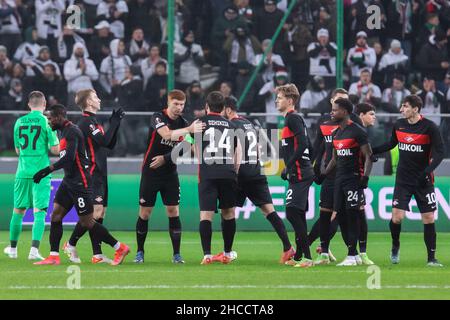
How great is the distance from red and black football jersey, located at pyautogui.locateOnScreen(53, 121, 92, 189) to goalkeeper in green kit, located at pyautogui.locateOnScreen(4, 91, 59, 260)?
124 cm

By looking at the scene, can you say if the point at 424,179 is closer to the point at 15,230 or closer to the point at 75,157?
the point at 75,157

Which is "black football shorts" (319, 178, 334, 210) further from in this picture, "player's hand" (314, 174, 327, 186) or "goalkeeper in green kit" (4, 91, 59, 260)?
"goalkeeper in green kit" (4, 91, 59, 260)

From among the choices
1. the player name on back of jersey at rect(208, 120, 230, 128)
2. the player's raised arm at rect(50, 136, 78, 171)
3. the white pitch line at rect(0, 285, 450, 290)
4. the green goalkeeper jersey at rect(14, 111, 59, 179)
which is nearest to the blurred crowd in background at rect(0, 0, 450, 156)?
the green goalkeeper jersey at rect(14, 111, 59, 179)

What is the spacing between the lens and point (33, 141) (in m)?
13.6

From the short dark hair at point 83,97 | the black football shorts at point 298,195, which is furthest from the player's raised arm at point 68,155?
the black football shorts at point 298,195

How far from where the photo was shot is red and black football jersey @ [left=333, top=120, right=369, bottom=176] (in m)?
12.1

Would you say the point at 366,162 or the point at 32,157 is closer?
the point at 366,162

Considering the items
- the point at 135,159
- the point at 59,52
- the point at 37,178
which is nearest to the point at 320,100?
the point at 135,159

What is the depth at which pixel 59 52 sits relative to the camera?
21.0 m

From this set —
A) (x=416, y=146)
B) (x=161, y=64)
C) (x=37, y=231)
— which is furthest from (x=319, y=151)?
(x=161, y=64)

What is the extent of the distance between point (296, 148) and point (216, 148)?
90 cm

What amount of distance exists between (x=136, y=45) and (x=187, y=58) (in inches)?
44.6

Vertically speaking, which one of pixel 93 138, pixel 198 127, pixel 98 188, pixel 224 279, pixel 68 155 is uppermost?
pixel 198 127

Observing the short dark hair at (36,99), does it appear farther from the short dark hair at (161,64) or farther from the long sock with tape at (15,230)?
the short dark hair at (161,64)
